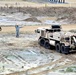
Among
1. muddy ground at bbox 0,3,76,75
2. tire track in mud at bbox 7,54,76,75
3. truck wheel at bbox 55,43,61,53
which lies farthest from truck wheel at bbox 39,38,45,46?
tire track in mud at bbox 7,54,76,75

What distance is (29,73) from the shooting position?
65.6ft

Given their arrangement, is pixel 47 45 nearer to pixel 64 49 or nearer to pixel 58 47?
pixel 58 47

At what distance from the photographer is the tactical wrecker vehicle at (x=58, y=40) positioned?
25.0m

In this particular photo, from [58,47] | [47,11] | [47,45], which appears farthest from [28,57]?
[47,11]

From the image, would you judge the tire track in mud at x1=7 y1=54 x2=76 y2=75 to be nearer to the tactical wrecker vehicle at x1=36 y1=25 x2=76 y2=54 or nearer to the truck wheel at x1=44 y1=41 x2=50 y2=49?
the tactical wrecker vehicle at x1=36 y1=25 x2=76 y2=54

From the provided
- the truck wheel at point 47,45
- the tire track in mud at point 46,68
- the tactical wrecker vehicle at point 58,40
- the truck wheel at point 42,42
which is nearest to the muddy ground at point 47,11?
the truck wheel at point 42,42

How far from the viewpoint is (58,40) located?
2584cm

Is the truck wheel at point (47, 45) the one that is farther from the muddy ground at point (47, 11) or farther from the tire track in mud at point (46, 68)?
the muddy ground at point (47, 11)

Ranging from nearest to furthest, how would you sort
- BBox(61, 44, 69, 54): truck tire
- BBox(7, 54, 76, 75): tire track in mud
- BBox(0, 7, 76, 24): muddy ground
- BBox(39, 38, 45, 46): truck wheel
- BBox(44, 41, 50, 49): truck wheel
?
BBox(7, 54, 76, 75): tire track in mud, BBox(61, 44, 69, 54): truck tire, BBox(44, 41, 50, 49): truck wheel, BBox(39, 38, 45, 46): truck wheel, BBox(0, 7, 76, 24): muddy ground

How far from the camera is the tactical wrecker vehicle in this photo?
2497 cm

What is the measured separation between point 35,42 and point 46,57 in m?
6.31

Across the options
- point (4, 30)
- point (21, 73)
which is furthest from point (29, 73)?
point (4, 30)

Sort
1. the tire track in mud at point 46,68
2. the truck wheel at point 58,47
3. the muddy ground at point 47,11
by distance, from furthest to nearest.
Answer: the muddy ground at point 47,11 → the truck wheel at point 58,47 → the tire track in mud at point 46,68

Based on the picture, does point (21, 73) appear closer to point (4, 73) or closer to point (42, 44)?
point (4, 73)
